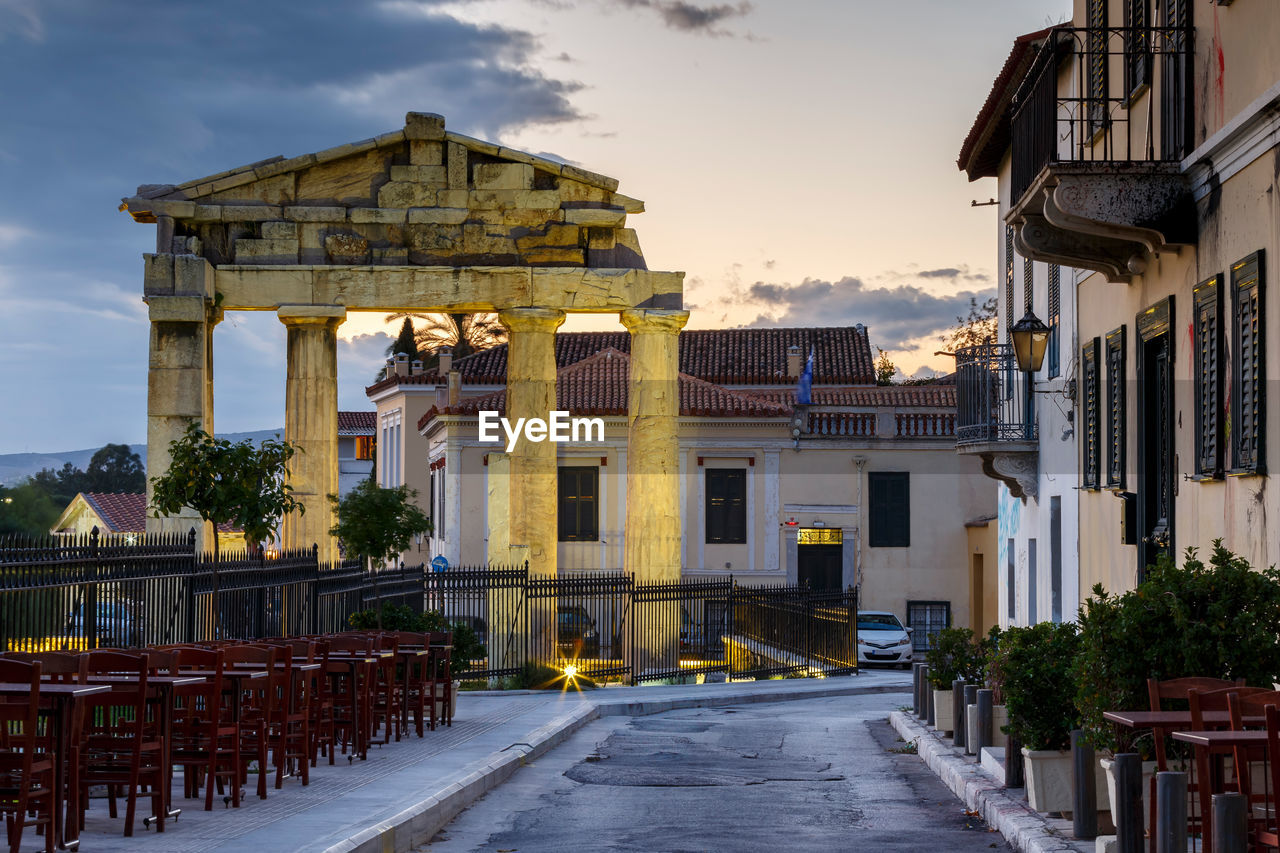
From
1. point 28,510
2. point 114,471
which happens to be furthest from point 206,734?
point 114,471

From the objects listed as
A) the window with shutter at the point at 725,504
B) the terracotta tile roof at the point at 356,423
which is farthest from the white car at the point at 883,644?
the terracotta tile roof at the point at 356,423

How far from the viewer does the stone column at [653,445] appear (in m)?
31.7

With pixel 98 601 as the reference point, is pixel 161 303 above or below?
above

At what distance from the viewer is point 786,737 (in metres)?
19.5

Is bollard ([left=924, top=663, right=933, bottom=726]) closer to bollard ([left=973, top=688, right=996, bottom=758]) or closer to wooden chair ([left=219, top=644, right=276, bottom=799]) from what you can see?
bollard ([left=973, top=688, right=996, bottom=758])

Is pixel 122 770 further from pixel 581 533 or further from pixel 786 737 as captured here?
pixel 581 533

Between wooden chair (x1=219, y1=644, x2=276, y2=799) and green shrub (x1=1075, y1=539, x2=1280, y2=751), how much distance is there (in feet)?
18.4

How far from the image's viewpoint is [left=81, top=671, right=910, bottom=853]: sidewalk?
965 cm

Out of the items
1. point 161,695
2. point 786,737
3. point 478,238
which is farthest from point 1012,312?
point 161,695

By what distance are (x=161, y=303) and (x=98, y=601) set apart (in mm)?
17136

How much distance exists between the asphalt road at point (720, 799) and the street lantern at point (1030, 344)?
464cm

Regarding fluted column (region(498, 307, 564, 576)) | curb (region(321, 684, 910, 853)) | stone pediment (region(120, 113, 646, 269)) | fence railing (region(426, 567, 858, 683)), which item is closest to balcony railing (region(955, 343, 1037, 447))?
curb (region(321, 684, 910, 853))

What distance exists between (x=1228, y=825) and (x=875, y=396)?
4461cm

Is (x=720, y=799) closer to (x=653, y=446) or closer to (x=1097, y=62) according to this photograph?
(x=1097, y=62)
